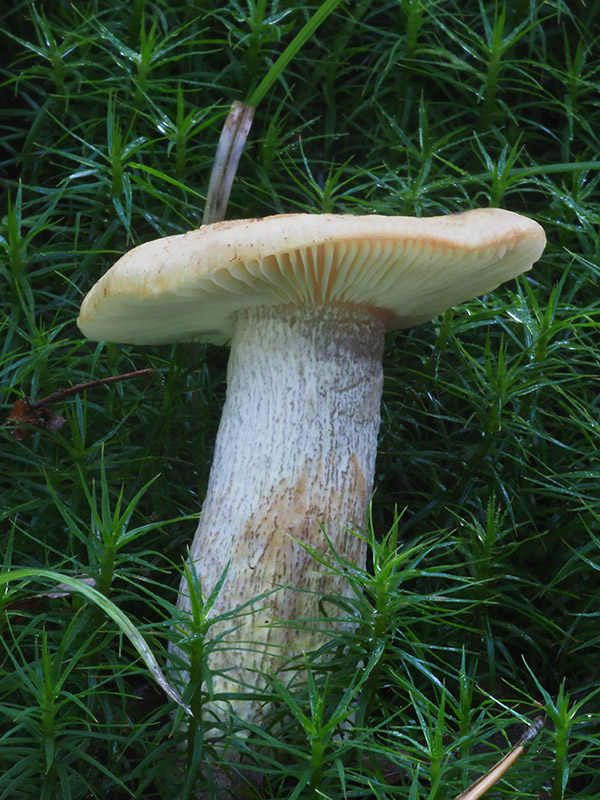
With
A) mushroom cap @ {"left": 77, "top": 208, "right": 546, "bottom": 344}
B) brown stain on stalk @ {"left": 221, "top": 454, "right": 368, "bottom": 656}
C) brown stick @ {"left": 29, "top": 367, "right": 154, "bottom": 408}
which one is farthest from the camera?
brown stick @ {"left": 29, "top": 367, "right": 154, "bottom": 408}

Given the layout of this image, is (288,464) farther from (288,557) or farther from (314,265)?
(314,265)

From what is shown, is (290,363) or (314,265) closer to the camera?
(314,265)

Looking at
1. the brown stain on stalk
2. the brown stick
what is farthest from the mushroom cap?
the brown stain on stalk

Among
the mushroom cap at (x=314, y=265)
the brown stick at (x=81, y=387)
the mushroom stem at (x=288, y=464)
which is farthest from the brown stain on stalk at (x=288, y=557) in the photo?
the brown stick at (x=81, y=387)

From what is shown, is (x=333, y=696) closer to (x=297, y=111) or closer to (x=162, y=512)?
(x=162, y=512)

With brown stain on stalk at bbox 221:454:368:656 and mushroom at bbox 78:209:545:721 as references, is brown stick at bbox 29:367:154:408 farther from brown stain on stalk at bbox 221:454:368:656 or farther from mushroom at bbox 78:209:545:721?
brown stain on stalk at bbox 221:454:368:656

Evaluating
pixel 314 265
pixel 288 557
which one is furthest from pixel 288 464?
pixel 314 265

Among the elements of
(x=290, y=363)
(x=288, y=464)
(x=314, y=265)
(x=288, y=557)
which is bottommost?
(x=288, y=557)

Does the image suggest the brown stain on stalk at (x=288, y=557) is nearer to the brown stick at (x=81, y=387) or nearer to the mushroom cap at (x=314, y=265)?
the mushroom cap at (x=314, y=265)
